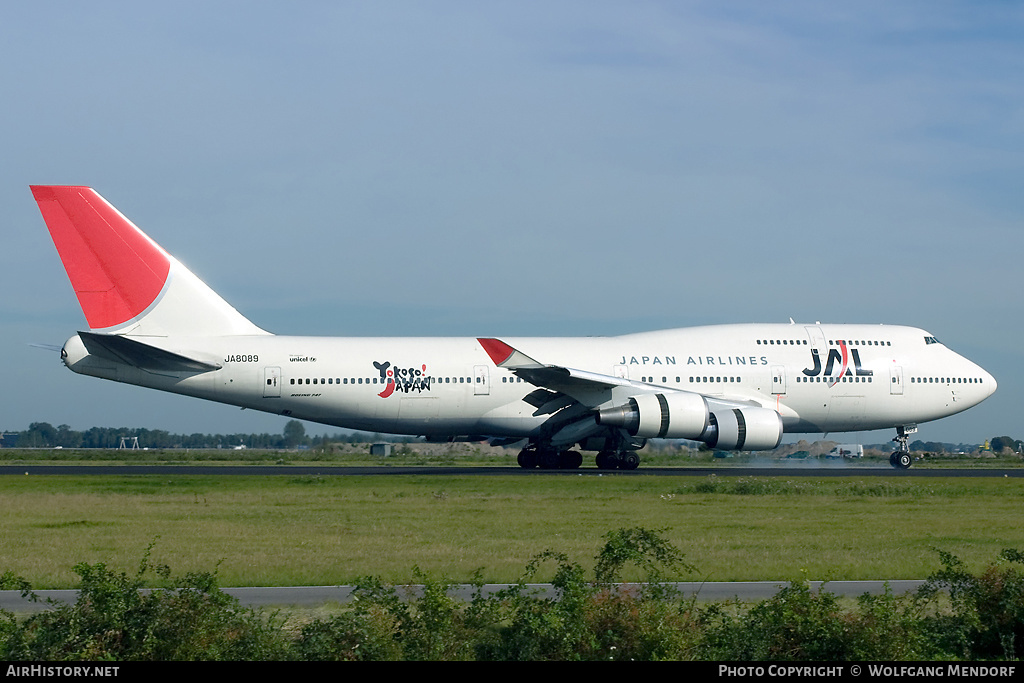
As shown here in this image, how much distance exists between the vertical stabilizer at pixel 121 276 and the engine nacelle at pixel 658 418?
13.9 meters

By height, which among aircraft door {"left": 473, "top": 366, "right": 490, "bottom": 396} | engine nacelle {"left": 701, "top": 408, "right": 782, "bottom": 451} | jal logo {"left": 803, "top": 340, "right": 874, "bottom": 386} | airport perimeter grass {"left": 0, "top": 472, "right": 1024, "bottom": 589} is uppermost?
jal logo {"left": 803, "top": 340, "right": 874, "bottom": 386}

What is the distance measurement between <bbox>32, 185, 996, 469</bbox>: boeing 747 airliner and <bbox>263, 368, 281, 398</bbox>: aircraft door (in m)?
0.05

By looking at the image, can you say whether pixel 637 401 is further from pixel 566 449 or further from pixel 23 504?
pixel 23 504

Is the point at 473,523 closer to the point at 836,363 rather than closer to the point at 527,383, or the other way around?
the point at 527,383

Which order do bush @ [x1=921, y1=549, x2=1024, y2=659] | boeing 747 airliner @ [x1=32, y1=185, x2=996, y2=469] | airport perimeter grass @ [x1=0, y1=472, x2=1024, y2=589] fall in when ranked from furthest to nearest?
boeing 747 airliner @ [x1=32, y1=185, x2=996, y2=469] → airport perimeter grass @ [x1=0, y1=472, x2=1024, y2=589] → bush @ [x1=921, y1=549, x2=1024, y2=659]

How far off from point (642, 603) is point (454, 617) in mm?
1882

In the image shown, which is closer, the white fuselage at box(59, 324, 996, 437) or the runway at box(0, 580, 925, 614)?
the runway at box(0, 580, 925, 614)

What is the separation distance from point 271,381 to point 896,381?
77.1 feet

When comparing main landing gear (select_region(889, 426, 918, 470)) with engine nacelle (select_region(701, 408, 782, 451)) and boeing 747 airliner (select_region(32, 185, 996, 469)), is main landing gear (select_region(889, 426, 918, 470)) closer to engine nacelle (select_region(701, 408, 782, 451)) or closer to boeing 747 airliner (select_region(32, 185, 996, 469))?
boeing 747 airliner (select_region(32, 185, 996, 469))

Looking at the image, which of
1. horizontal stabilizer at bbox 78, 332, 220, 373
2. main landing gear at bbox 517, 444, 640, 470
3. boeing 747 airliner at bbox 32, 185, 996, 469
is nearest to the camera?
horizontal stabilizer at bbox 78, 332, 220, 373

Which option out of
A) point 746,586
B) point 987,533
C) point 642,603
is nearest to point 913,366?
point 987,533

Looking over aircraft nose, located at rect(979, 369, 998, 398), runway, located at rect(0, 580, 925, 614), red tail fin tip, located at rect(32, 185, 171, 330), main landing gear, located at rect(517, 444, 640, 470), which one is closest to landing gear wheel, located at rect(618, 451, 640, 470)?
main landing gear, located at rect(517, 444, 640, 470)

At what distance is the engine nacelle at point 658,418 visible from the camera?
1426 inches

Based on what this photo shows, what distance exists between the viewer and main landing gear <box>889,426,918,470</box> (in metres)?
43.7
